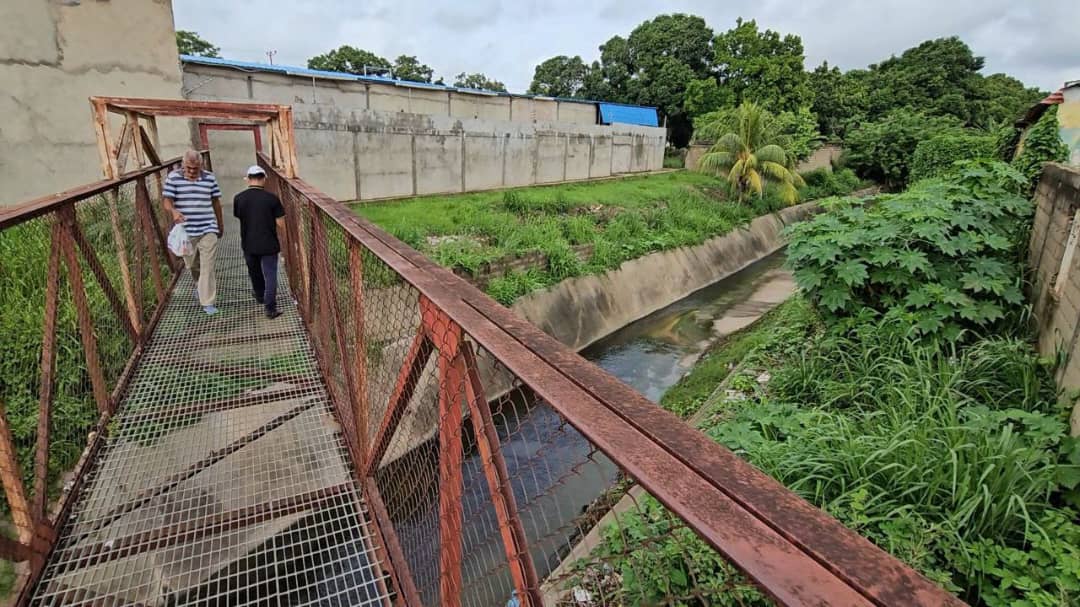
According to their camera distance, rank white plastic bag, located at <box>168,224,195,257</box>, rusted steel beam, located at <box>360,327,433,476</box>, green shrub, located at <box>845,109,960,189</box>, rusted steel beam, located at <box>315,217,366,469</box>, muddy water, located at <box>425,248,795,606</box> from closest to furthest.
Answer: muddy water, located at <box>425,248,795,606</box>, rusted steel beam, located at <box>360,327,433,476</box>, rusted steel beam, located at <box>315,217,366,469</box>, white plastic bag, located at <box>168,224,195,257</box>, green shrub, located at <box>845,109,960,189</box>

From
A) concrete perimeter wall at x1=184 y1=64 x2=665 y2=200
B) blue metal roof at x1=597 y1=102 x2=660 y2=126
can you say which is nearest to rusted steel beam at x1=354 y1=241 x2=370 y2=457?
concrete perimeter wall at x1=184 y1=64 x2=665 y2=200

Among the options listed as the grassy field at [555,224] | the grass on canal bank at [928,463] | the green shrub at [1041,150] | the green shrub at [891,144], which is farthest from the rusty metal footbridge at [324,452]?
the green shrub at [891,144]

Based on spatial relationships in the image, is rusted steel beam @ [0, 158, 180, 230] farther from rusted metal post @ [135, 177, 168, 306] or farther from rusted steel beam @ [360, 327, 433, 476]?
rusted steel beam @ [360, 327, 433, 476]

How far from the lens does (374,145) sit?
1190cm

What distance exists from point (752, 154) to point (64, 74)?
16801mm

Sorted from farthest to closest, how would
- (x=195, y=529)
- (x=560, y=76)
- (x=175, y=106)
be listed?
(x=560, y=76) < (x=175, y=106) < (x=195, y=529)

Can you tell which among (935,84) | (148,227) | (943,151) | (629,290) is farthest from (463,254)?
(935,84)

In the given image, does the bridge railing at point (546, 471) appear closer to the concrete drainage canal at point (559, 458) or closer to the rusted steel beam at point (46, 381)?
the concrete drainage canal at point (559, 458)

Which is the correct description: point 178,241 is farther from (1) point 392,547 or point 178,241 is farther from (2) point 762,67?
(2) point 762,67

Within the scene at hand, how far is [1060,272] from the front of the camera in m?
3.73

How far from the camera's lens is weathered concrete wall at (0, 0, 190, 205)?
6.95m

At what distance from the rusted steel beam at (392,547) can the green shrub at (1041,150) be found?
691cm

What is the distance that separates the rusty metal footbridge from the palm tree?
577 inches

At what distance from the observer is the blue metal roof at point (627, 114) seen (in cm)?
2642
